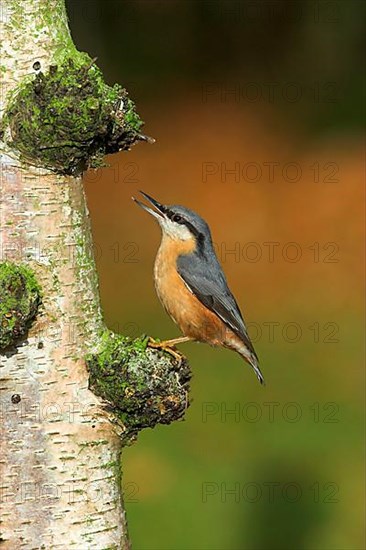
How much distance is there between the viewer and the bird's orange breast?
16.1 feet

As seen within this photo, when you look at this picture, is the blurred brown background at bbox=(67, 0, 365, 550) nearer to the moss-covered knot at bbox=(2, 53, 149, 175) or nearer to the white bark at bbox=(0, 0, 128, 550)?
the white bark at bbox=(0, 0, 128, 550)

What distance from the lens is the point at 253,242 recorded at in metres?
12.2

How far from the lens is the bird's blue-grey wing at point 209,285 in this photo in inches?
194

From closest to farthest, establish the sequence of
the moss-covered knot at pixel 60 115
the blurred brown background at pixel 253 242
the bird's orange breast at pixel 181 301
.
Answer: the moss-covered knot at pixel 60 115 < the bird's orange breast at pixel 181 301 < the blurred brown background at pixel 253 242

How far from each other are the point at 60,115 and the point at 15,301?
54cm

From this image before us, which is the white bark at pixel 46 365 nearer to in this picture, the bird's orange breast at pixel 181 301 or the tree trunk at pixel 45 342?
the tree trunk at pixel 45 342

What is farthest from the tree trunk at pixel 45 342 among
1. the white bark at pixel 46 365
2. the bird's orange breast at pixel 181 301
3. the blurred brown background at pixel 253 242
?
the blurred brown background at pixel 253 242

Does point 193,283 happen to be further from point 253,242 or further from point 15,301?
point 253,242

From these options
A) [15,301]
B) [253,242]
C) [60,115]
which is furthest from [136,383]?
[253,242]

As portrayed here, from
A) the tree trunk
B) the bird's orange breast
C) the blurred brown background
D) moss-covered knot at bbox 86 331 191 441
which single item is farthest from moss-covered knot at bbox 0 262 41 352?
the blurred brown background

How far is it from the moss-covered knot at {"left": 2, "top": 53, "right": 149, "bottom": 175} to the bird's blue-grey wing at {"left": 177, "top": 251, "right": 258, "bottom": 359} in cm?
178

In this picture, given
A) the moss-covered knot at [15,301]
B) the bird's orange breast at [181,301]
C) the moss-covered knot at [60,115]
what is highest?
the moss-covered knot at [60,115]

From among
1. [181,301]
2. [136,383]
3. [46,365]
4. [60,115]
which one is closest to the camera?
[60,115]

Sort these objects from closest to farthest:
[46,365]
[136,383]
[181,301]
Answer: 1. [46,365]
2. [136,383]
3. [181,301]
